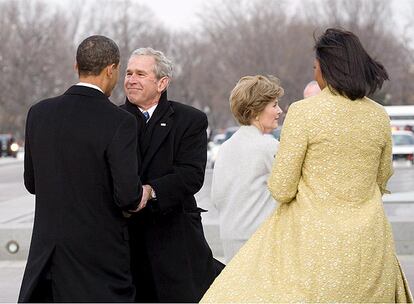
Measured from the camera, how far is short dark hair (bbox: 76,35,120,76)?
18.9 ft

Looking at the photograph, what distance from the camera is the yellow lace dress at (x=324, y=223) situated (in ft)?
16.4

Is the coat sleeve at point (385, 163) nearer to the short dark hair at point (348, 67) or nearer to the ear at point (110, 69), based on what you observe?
the short dark hair at point (348, 67)

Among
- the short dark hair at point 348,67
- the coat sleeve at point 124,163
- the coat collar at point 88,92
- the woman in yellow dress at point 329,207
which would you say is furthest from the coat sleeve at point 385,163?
the coat collar at point 88,92

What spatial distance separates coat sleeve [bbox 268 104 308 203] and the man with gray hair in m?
1.13

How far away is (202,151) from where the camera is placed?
646 centimetres

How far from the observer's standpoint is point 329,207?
16.6 feet

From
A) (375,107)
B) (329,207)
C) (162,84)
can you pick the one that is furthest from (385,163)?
(162,84)

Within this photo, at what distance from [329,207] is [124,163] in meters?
1.06

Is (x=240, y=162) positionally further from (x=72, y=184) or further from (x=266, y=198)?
(x=72, y=184)

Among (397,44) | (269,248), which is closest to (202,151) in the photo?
(269,248)

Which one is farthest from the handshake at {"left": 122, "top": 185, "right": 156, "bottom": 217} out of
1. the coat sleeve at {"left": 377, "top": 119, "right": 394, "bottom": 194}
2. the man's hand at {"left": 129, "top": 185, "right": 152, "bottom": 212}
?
the coat sleeve at {"left": 377, "top": 119, "right": 394, "bottom": 194}

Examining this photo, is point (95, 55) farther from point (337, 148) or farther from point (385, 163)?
point (385, 163)

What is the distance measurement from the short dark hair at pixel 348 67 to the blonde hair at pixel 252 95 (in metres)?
1.62

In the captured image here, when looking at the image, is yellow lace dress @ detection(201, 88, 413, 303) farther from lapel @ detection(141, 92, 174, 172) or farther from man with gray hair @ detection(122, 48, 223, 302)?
lapel @ detection(141, 92, 174, 172)
